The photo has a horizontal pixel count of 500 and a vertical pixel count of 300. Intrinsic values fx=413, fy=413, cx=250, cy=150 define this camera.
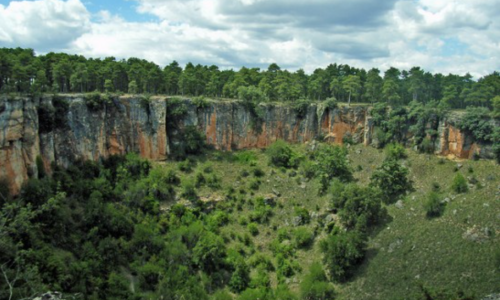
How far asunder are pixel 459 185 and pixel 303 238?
19060mm

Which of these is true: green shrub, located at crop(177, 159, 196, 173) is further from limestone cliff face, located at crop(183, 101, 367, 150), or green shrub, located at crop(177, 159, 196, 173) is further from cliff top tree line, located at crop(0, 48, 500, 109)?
cliff top tree line, located at crop(0, 48, 500, 109)

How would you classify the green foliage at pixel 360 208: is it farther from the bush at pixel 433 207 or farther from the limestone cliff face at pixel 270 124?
the limestone cliff face at pixel 270 124

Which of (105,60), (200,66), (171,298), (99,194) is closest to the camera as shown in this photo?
(171,298)

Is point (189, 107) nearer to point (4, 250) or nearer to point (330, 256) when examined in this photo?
point (330, 256)

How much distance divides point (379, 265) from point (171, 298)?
2145cm

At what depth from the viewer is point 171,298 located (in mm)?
40219

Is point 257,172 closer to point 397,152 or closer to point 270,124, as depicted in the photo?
point 270,124

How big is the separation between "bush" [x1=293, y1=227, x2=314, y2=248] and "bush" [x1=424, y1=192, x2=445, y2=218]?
13510 mm

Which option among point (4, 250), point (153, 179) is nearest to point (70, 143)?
point (153, 179)

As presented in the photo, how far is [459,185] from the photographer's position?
1881 inches

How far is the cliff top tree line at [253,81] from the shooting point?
6412 centimetres

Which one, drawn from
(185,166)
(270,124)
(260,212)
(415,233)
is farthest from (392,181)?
(185,166)

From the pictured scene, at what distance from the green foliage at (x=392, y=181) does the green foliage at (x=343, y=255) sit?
379 inches

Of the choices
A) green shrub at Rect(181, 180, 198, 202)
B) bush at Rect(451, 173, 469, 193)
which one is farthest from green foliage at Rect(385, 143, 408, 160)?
green shrub at Rect(181, 180, 198, 202)
